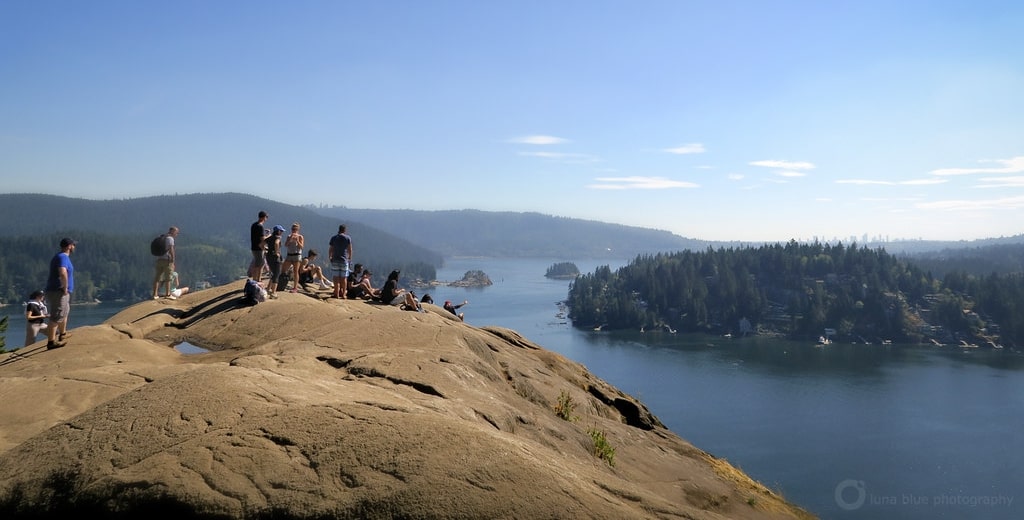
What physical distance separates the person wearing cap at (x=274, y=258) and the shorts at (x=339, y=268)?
152 centimetres

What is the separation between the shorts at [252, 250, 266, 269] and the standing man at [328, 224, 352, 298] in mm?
1646

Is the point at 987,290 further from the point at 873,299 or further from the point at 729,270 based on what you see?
the point at 729,270

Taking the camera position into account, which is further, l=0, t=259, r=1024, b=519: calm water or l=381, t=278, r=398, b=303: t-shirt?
l=0, t=259, r=1024, b=519: calm water

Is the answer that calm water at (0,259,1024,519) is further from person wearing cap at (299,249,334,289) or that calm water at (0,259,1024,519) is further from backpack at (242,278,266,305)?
person wearing cap at (299,249,334,289)

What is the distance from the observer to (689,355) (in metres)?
99.0

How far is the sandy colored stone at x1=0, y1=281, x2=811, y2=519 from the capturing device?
207 inches

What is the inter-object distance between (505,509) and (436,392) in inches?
146

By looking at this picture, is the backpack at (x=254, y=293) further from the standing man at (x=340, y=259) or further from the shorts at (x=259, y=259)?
the standing man at (x=340, y=259)

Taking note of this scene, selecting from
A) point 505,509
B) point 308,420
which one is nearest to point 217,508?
point 308,420

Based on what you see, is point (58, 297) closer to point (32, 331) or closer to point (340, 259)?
point (32, 331)

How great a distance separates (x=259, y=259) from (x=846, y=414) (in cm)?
6139

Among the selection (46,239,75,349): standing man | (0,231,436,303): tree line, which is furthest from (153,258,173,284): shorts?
(0,231,436,303): tree line

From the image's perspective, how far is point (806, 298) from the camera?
452 ft

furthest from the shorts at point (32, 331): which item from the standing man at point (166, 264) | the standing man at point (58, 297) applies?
the standing man at point (166, 264)
